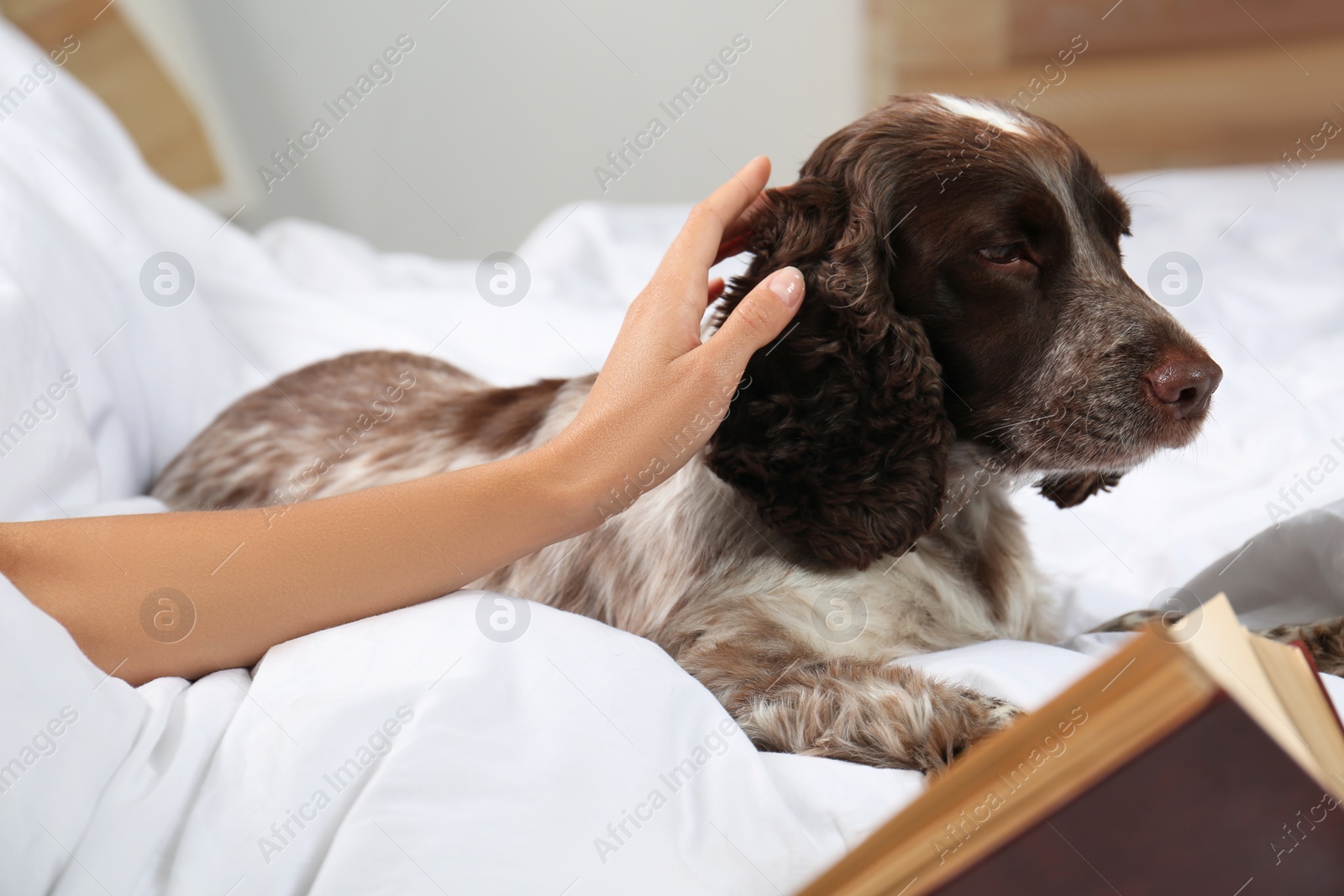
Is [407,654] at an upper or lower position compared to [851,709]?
upper

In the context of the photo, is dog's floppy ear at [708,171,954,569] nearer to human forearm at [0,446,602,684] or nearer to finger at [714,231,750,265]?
finger at [714,231,750,265]

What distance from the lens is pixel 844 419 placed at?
1.59 m

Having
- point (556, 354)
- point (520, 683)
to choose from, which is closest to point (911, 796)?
point (520, 683)

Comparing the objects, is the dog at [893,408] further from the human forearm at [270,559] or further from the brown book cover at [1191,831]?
the brown book cover at [1191,831]

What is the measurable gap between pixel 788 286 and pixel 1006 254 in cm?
41

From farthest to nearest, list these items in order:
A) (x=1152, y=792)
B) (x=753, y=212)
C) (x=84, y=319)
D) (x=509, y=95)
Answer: (x=509, y=95), (x=84, y=319), (x=753, y=212), (x=1152, y=792)

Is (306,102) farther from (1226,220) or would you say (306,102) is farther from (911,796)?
Result: (911,796)

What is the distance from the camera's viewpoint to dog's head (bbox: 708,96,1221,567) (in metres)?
1.58

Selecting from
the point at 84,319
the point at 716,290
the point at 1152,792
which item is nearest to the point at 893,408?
the point at 716,290

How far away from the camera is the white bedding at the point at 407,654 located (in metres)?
1.06

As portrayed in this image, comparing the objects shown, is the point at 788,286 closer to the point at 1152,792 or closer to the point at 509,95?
the point at 1152,792

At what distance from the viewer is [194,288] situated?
3.04 metres

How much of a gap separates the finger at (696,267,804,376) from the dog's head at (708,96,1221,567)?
131 mm

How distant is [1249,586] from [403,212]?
5377 mm
